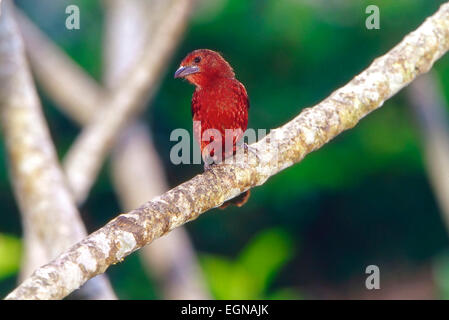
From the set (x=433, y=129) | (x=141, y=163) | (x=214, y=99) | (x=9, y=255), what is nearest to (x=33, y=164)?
(x=214, y=99)

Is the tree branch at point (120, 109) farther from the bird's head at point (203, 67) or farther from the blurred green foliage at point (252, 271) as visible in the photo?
the bird's head at point (203, 67)

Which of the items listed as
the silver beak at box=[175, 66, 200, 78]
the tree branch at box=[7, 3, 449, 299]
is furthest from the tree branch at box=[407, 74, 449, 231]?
the silver beak at box=[175, 66, 200, 78]

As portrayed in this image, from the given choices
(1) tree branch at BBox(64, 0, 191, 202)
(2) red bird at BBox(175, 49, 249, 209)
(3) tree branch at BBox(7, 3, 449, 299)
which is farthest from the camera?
(1) tree branch at BBox(64, 0, 191, 202)

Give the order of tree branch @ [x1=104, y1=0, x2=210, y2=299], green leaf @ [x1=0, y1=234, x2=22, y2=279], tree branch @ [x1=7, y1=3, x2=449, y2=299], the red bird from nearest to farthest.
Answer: tree branch @ [x1=7, y1=3, x2=449, y2=299] → the red bird → green leaf @ [x1=0, y1=234, x2=22, y2=279] → tree branch @ [x1=104, y1=0, x2=210, y2=299]

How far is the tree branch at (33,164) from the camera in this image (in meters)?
3.71

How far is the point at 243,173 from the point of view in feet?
9.00

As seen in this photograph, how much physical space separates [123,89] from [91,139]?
1.39 feet

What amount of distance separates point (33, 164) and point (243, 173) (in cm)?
166

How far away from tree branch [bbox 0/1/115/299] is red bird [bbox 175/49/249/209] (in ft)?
3.01

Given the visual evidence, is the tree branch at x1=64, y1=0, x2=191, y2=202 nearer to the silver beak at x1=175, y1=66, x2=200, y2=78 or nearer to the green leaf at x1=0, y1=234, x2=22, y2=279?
the green leaf at x1=0, y1=234, x2=22, y2=279

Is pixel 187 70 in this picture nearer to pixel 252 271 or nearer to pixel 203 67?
pixel 203 67

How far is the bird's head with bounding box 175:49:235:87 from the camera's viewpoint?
10.8 ft

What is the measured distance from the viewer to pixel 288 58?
6.73 meters
